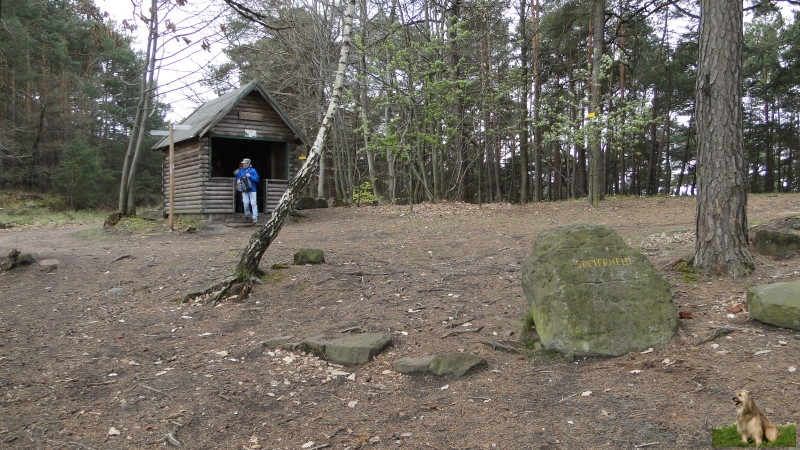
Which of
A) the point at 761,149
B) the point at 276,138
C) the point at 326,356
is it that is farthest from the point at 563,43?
the point at 326,356

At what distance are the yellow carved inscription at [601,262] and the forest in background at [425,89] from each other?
11306 millimetres

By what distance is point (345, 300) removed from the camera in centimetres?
716

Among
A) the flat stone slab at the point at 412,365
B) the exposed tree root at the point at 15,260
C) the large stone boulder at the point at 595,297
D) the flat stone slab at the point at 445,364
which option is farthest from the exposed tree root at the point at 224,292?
the exposed tree root at the point at 15,260

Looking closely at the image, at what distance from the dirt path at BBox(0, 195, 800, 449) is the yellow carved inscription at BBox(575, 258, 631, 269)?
84 cm

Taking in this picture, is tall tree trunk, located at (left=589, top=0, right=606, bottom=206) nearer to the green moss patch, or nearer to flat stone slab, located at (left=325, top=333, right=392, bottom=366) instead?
flat stone slab, located at (left=325, top=333, right=392, bottom=366)

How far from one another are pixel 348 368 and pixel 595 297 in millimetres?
2457

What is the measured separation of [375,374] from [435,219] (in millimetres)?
11500

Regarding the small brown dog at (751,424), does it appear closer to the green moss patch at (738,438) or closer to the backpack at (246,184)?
the green moss patch at (738,438)

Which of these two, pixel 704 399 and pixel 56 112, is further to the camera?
pixel 56 112

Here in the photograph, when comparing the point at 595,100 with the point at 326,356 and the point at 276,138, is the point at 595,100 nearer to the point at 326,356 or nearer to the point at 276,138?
the point at 276,138

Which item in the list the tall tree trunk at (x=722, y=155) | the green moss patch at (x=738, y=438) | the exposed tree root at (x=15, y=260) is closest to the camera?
the green moss patch at (x=738, y=438)

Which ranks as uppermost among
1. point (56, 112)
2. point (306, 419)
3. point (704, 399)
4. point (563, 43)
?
point (563, 43)

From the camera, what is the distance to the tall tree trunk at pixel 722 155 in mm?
5980

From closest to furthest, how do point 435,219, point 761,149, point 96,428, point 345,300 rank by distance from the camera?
point 96,428 → point 345,300 → point 435,219 → point 761,149
